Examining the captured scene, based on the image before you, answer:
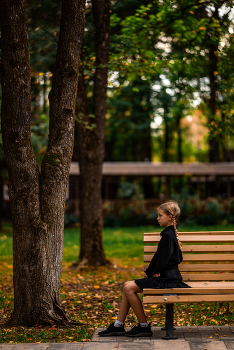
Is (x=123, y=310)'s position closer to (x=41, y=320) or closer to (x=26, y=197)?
→ (x=41, y=320)

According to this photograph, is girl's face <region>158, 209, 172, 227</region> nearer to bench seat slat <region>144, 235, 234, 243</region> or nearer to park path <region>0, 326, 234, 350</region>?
bench seat slat <region>144, 235, 234, 243</region>

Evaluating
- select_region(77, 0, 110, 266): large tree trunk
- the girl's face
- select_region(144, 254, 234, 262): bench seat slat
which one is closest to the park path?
select_region(144, 254, 234, 262): bench seat slat

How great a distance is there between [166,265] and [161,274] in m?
0.11

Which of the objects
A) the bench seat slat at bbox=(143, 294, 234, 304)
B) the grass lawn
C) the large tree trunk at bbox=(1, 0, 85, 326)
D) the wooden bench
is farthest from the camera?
the large tree trunk at bbox=(1, 0, 85, 326)

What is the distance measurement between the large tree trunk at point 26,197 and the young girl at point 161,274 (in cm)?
92

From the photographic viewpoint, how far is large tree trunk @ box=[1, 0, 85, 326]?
496 centimetres

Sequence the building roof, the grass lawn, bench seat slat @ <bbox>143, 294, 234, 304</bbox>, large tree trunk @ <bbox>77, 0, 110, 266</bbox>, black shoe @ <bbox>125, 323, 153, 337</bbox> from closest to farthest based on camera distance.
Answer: bench seat slat @ <bbox>143, 294, 234, 304</bbox>
black shoe @ <bbox>125, 323, 153, 337</bbox>
the grass lawn
large tree trunk @ <bbox>77, 0, 110, 266</bbox>
the building roof

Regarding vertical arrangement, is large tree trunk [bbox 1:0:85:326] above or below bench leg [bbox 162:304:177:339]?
above

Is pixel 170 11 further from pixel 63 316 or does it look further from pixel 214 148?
pixel 214 148

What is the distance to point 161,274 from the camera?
4.50m

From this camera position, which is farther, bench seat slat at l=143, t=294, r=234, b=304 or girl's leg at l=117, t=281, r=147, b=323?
girl's leg at l=117, t=281, r=147, b=323

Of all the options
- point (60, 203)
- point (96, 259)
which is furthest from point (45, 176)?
point (96, 259)

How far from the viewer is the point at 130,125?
91.8 feet

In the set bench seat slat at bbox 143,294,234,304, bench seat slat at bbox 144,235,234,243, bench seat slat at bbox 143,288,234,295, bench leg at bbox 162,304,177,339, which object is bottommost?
bench leg at bbox 162,304,177,339
